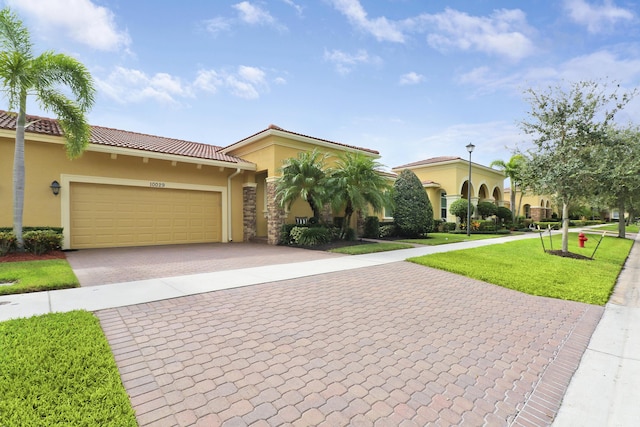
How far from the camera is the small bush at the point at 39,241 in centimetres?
895

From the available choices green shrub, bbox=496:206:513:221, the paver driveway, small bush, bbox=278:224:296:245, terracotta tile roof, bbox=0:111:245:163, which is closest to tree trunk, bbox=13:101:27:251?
terracotta tile roof, bbox=0:111:245:163

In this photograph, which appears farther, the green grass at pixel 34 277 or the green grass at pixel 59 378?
the green grass at pixel 34 277

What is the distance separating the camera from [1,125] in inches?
391

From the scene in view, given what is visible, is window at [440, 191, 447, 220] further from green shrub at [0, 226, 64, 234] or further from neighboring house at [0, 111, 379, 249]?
green shrub at [0, 226, 64, 234]

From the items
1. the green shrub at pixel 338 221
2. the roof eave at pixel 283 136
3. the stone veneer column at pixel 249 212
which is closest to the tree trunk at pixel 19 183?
the roof eave at pixel 283 136

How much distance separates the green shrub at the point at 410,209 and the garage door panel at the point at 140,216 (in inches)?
373

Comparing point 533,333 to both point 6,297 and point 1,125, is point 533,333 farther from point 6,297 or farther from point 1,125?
point 1,125

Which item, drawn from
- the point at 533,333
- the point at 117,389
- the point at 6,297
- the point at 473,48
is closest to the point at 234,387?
the point at 117,389

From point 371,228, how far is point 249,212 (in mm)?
6720

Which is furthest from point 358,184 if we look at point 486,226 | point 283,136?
point 486,226

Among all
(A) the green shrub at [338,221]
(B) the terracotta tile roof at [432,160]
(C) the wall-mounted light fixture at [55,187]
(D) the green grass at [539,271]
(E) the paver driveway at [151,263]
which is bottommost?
(D) the green grass at [539,271]

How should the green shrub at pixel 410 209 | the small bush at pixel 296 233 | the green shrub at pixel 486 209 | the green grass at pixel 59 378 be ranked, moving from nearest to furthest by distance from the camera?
the green grass at pixel 59 378 < the small bush at pixel 296 233 < the green shrub at pixel 410 209 < the green shrub at pixel 486 209

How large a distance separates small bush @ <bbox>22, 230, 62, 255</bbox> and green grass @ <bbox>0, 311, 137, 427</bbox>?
6.93 m

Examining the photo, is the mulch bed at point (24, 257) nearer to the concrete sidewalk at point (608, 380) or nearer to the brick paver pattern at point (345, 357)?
the brick paver pattern at point (345, 357)
